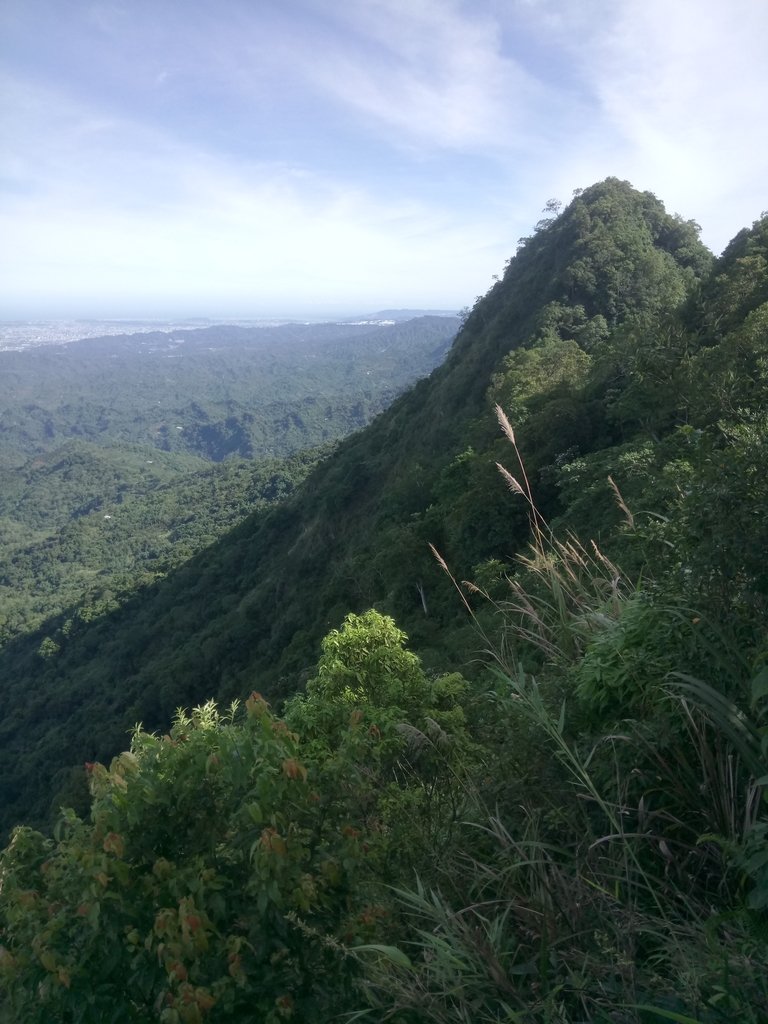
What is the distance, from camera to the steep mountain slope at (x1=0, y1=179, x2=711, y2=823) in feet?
56.5

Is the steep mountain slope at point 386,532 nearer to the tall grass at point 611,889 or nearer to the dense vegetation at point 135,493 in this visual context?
the tall grass at point 611,889

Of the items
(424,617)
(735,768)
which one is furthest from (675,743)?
(424,617)

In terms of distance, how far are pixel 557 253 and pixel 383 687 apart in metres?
44.1

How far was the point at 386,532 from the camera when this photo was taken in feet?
72.2

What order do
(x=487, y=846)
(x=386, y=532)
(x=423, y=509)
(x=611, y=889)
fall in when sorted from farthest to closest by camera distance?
(x=423, y=509), (x=386, y=532), (x=487, y=846), (x=611, y=889)

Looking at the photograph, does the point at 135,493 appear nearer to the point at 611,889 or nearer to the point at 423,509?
the point at 423,509

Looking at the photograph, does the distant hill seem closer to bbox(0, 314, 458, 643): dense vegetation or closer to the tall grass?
the tall grass

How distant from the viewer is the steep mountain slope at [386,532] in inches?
678

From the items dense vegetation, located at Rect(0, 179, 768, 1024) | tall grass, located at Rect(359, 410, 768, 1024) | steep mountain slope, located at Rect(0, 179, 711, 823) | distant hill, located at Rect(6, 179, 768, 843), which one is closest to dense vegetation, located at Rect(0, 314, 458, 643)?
steep mountain slope, located at Rect(0, 179, 711, 823)

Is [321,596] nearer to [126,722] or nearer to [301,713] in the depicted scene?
[126,722]

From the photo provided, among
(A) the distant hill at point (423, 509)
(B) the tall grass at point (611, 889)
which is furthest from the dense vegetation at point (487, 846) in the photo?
(A) the distant hill at point (423, 509)

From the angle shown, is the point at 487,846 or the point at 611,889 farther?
the point at 487,846

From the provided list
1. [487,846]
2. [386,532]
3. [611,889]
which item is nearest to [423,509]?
[386,532]

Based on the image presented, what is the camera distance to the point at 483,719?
378 cm
